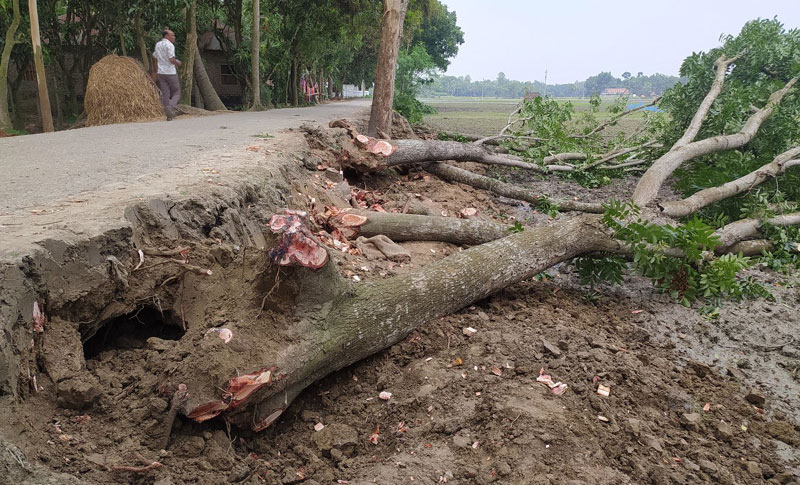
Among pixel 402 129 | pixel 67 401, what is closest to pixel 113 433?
pixel 67 401

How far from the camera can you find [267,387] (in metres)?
2.49

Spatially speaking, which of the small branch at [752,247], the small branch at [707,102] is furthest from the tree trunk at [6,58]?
the small branch at [752,247]

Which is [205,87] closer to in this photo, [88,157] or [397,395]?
[88,157]

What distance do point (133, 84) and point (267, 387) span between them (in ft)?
37.1

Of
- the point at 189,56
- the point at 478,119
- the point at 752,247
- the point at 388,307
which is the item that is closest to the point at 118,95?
the point at 189,56

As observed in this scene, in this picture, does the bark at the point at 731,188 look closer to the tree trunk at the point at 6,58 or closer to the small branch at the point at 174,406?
the small branch at the point at 174,406

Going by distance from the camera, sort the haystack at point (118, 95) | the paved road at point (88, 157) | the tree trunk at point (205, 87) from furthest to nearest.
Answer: the tree trunk at point (205, 87) → the haystack at point (118, 95) → the paved road at point (88, 157)

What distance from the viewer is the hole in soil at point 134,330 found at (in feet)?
9.04

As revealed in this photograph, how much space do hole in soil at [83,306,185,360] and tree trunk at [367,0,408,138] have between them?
21.1 feet

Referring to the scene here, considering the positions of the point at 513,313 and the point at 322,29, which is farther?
the point at 322,29

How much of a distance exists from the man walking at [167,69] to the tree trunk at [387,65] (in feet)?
15.9

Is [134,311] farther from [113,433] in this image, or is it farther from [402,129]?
[402,129]

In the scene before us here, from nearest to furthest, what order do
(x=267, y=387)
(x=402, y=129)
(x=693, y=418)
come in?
(x=267, y=387) → (x=693, y=418) → (x=402, y=129)

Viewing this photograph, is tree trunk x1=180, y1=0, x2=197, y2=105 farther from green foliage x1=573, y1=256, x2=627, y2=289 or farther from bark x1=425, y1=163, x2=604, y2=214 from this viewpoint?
green foliage x1=573, y1=256, x2=627, y2=289
